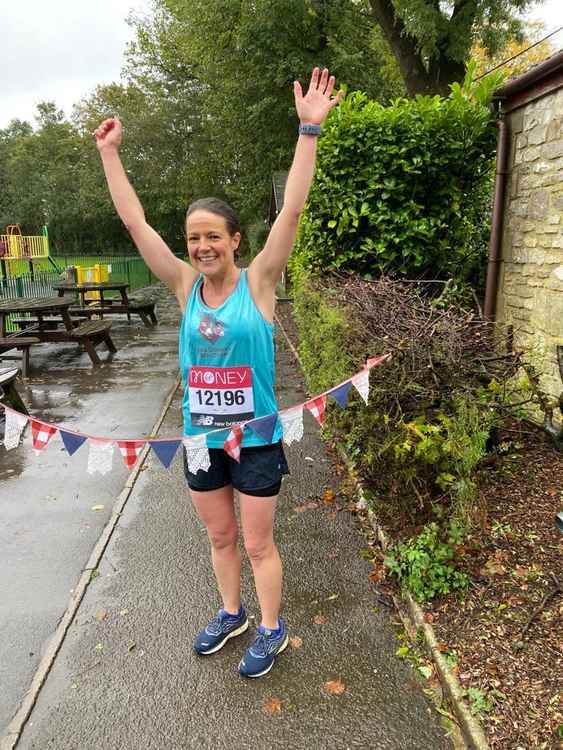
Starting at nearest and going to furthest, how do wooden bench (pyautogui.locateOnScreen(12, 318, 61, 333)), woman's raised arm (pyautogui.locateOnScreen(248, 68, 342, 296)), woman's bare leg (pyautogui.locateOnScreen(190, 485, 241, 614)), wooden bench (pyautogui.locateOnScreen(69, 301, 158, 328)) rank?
1. woman's raised arm (pyautogui.locateOnScreen(248, 68, 342, 296))
2. woman's bare leg (pyautogui.locateOnScreen(190, 485, 241, 614))
3. wooden bench (pyautogui.locateOnScreen(12, 318, 61, 333))
4. wooden bench (pyautogui.locateOnScreen(69, 301, 158, 328))

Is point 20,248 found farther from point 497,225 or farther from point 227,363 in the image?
point 227,363

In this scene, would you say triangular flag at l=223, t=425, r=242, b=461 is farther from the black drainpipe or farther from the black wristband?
the black drainpipe

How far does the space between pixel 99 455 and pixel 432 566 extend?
182 centimetres

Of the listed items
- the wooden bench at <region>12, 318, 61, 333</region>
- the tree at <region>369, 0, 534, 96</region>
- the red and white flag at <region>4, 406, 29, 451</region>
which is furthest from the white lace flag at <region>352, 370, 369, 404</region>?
the tree at <region>369, 0, 534, 96</region>

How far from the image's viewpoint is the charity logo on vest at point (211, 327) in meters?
2.23

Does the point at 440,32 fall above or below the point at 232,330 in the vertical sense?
above

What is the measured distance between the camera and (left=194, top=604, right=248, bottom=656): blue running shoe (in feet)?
9.00

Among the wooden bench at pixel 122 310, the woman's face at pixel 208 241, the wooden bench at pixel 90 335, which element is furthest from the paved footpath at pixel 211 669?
the wooden bench at pixel 122 310

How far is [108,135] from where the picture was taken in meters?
2.42

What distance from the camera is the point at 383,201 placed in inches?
252

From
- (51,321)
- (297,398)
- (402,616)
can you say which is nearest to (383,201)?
(297,398)

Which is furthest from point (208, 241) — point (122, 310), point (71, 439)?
point (122, 310)

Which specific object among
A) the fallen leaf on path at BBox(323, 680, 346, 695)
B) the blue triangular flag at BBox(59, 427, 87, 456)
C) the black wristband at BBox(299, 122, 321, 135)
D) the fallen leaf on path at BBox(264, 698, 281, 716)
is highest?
the black wristband at BBox(299, 122, 321, 135)

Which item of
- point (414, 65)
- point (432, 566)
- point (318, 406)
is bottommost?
point (432, 566)
